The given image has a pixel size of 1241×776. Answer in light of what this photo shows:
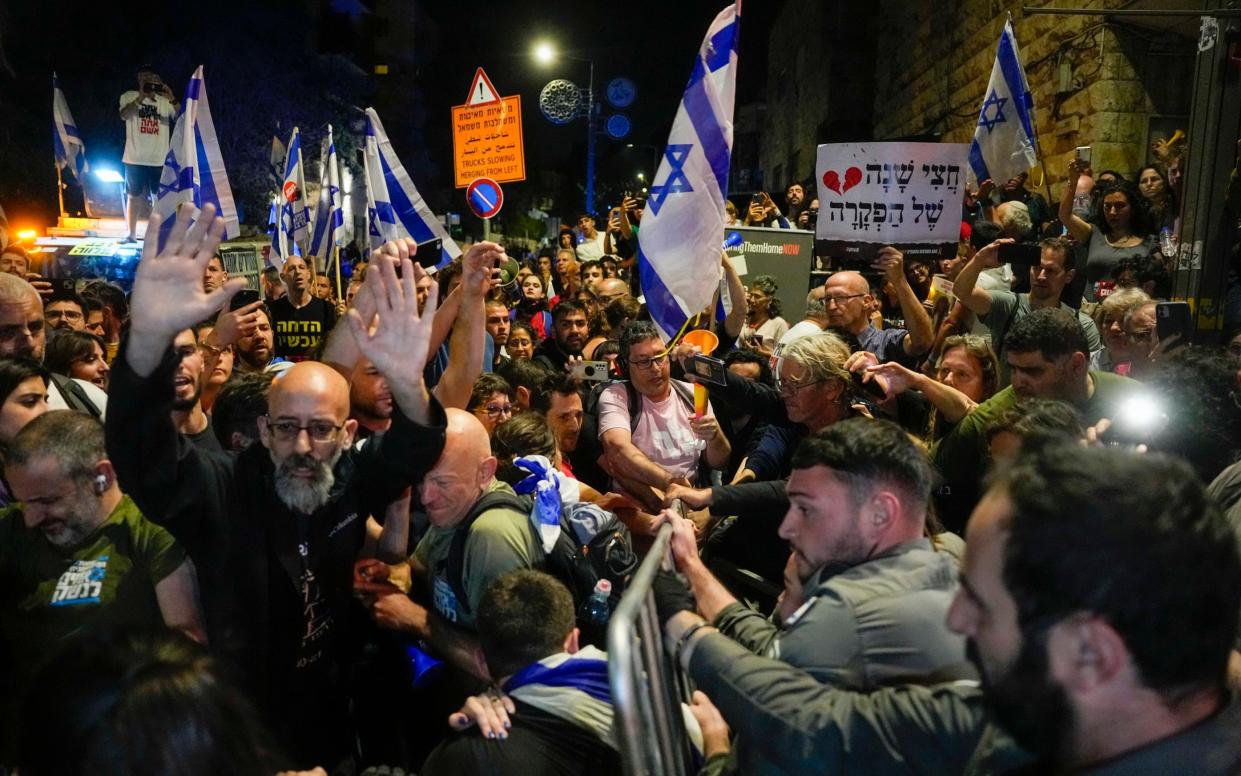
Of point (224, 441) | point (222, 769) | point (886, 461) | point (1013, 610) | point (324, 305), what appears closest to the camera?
point (1013, 610)

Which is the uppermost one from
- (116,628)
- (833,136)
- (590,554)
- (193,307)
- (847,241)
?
(833,136)

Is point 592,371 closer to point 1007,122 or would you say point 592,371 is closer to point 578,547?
point 578,547

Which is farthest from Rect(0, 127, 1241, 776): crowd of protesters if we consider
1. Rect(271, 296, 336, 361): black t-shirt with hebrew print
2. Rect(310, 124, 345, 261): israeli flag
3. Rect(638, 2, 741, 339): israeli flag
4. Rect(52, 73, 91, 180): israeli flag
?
Rect(52, 73, 91, 180): israeli flag

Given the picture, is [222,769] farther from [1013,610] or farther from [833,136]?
[833,136]

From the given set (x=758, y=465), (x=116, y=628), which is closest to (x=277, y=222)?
(x=758, y=465)

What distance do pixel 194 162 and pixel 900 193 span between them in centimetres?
541

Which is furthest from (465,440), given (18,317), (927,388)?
(18,317)

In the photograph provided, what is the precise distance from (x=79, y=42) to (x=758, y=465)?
87.2 ft

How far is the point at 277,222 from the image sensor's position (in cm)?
1012

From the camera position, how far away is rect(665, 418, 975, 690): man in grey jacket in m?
1.93

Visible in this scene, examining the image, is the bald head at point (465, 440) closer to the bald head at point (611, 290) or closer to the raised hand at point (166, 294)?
the raised hand at point (166, 294)

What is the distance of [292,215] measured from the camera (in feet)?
33.1

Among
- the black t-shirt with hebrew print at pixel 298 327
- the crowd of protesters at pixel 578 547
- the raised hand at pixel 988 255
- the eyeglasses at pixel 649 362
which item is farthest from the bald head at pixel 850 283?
the black t-shirt with hebrew print at pixel 298 327

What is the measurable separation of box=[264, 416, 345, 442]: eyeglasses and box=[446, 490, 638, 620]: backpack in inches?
23.9
